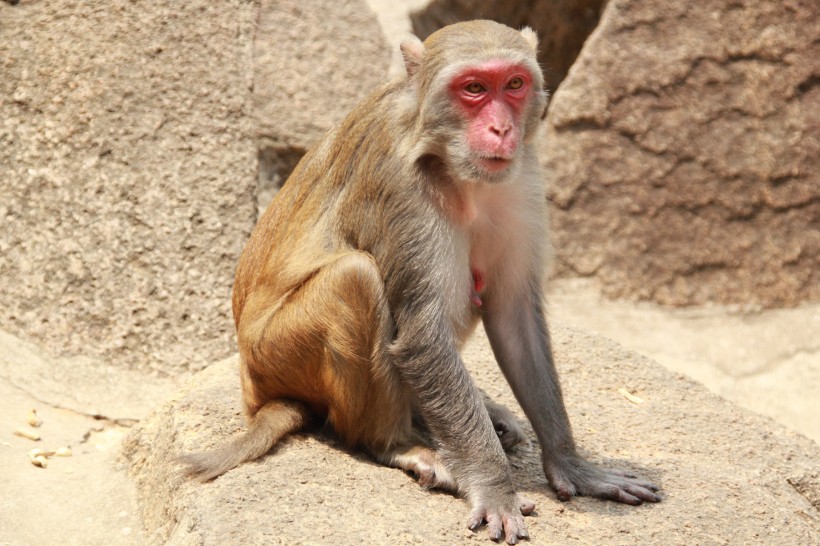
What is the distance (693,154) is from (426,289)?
5163mm

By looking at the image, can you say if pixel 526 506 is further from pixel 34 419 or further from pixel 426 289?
pixel 34 419

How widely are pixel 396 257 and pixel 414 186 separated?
1.21 ft

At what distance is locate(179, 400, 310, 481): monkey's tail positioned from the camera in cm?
572

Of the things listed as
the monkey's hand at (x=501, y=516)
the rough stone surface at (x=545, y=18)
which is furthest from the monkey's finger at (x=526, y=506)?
the rough stone surface at (x=545, y=18)

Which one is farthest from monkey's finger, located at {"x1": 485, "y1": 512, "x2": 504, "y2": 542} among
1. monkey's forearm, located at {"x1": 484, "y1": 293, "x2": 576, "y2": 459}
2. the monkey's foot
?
monkey's forearm, located at {"x1": 484, "y1": 293, "x2": 576, "y2": 459}

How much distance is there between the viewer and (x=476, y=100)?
550 cm

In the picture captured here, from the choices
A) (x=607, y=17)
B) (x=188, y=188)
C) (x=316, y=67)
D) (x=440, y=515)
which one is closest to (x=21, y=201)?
(x=188, y=188)

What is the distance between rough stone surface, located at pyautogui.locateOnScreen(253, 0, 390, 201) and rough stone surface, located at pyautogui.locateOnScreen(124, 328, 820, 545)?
2503mm

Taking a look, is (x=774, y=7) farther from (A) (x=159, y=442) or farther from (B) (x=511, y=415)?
(A) (x=159, y=442)

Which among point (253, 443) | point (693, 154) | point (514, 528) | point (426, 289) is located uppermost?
point (426, 289)

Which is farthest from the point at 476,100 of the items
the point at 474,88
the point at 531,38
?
the point at 531,38

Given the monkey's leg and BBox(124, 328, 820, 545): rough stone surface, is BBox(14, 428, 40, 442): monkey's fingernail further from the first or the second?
the monkey's leg

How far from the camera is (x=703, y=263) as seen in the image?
33.2 ft

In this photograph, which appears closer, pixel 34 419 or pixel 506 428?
pixel 506 428
